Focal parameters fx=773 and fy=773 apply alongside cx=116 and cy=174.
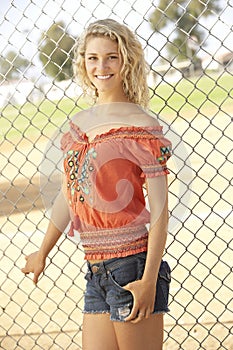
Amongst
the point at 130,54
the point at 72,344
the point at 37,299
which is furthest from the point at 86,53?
the point at 37,299

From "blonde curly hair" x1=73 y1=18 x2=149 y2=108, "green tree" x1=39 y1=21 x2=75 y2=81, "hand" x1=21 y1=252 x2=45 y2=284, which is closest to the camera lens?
"blonde curly hair" x1=73 y1=18 x2=149 y2=108

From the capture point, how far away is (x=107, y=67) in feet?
9.46

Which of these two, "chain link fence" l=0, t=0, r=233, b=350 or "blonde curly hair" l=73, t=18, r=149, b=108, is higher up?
"blonde curly hair" l=73, t=18, r=149, b=108

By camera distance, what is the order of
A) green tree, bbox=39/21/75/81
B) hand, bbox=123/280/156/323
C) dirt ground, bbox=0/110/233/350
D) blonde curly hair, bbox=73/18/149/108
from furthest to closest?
dirt ground, bbox=0/110/233/350 → green tree, bbox=39/21/75/81 → blonde curly hair, bbox=73/18/149/108 → hand, bbox=123/280/156/323

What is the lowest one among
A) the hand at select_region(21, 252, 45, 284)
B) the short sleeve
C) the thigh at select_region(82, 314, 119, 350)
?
the hand at select_region(21, 252, 45, 284)

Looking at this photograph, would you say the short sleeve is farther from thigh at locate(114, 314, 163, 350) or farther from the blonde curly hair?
thigh at locate(114, 314, 163, 350)

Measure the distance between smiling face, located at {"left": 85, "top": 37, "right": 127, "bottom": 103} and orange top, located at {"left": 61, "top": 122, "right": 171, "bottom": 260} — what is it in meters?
0.18

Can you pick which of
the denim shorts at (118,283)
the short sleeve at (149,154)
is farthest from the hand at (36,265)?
the short sleeve at (149,154)

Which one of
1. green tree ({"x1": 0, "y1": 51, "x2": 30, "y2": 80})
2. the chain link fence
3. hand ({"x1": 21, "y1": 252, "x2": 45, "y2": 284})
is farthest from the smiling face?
green tree ({"x1": 0, "y1": 51, "x2": 30, "y2": 80})

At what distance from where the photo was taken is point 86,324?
116 inches

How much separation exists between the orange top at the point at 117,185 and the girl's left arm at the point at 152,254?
0.06m

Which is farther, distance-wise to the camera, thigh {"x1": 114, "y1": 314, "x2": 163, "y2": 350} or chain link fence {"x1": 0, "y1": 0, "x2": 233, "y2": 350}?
chain link fence {"x1": 0, "y1": 0, "x2": 233, "y2": 350}

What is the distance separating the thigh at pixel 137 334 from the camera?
9.17 ft

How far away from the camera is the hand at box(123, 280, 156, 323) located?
8.97ft
